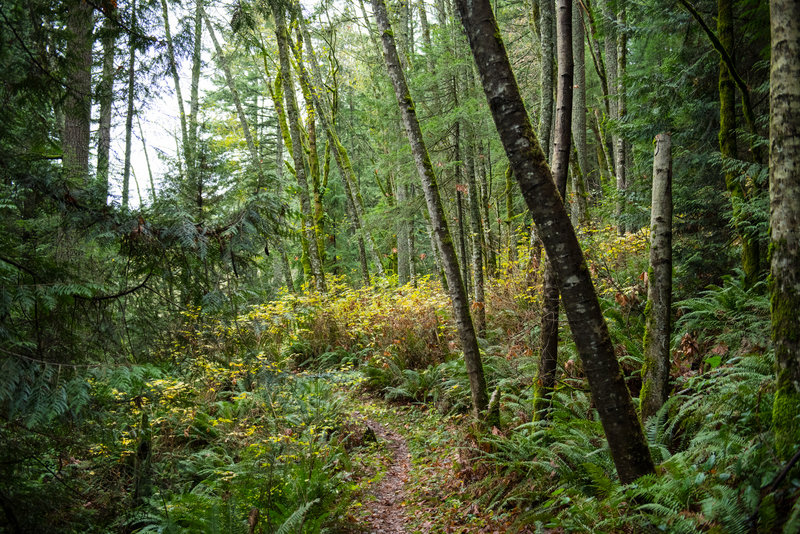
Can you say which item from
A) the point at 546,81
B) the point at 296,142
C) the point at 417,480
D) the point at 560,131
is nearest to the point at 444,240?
the point at 560,131

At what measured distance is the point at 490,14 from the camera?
302 cm

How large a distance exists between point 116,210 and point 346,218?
16.7 m

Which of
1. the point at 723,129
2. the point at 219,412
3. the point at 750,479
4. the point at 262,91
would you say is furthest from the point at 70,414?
the point at 262,91

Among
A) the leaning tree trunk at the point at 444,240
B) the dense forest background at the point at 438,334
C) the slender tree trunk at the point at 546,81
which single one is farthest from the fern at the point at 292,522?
the slender tree trunk at the point at 546,81

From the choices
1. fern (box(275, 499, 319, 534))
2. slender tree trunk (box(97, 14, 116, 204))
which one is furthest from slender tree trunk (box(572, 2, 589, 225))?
slender tree trunk (box(97, 14, 116, 204))

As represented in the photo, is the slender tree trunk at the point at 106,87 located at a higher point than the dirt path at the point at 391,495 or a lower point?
higher

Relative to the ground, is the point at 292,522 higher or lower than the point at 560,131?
lower

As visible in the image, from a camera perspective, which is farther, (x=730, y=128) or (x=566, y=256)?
(x=730, y=128)

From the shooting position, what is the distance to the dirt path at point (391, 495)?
15.6 ft

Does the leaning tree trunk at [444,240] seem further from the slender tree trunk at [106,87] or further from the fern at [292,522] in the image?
the slender tree trunk at [106,87]

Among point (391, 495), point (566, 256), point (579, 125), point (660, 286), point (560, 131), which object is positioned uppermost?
point (579, 125)

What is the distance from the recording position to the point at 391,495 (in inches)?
214

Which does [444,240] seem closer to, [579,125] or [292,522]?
[292,522]

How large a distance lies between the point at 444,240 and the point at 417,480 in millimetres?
3217
